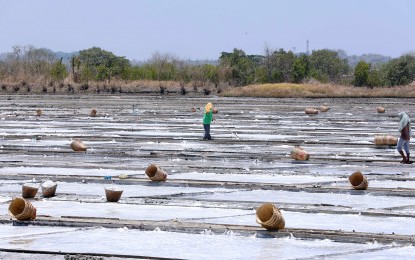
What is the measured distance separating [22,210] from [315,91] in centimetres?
5888

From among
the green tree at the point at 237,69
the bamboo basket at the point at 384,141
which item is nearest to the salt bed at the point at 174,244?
the bamboo basket at the point at 384,141

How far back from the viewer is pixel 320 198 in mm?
14945

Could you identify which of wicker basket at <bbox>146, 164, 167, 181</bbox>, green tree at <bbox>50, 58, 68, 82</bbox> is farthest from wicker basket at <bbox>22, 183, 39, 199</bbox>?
green tree at <bbox>50, 58, 68, 82</bbox>

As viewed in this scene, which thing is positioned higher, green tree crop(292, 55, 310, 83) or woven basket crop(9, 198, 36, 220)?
woven basket crop(9, 198, 36, 220)

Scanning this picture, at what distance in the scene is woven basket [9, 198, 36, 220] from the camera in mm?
12461

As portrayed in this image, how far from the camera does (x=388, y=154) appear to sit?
22.7 m

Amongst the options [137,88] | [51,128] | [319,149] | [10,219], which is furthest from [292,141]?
[137,88]

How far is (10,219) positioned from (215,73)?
6910cm

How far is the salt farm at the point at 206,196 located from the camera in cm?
1091

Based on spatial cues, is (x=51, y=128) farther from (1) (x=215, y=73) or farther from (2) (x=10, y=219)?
(1) (x=215, y=73)

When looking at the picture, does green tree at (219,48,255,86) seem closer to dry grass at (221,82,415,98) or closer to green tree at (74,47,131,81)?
dry grass at (221,82,415,98)

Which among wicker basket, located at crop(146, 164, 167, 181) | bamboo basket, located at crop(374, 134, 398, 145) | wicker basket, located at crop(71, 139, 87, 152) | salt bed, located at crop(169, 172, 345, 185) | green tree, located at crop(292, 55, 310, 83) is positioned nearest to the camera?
wicker basket, located at crop(146, 164, 167, 181)

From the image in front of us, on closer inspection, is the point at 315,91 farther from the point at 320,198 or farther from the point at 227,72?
the point at 320,198

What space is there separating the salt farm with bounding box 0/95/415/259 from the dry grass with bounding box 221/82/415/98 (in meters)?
39.0
